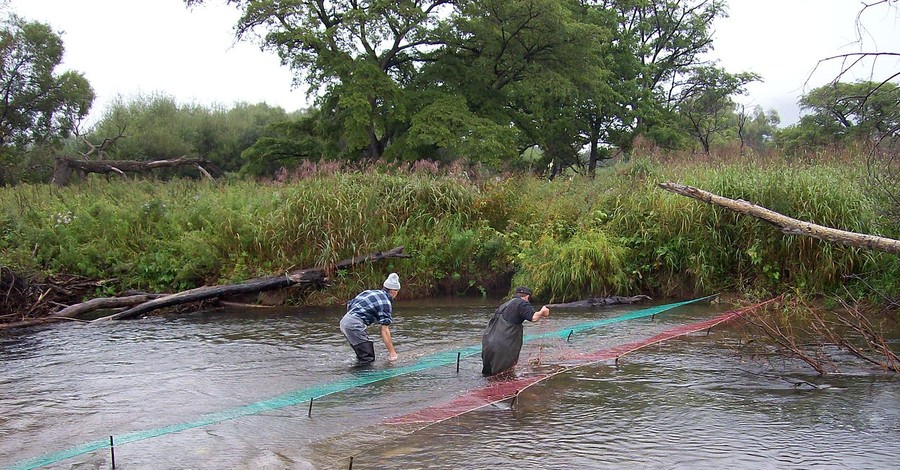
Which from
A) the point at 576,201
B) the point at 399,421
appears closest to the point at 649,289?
the point at 576,201

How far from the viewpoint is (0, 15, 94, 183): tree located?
122ft

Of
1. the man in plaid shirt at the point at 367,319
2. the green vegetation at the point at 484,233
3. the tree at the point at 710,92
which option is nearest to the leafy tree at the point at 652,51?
the tree at the point at 710,92

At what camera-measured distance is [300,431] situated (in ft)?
22.6

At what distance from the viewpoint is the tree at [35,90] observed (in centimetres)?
3716

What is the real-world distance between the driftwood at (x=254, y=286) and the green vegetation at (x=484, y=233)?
313 mm

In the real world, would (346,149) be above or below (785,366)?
above

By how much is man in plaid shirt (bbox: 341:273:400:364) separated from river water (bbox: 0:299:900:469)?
31 cm

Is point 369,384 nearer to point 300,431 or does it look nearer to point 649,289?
point 300,431

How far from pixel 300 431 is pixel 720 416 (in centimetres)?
411

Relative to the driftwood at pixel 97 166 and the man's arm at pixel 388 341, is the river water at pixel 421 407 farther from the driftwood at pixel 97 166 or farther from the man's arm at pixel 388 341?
the driftwood at pixel 97 166

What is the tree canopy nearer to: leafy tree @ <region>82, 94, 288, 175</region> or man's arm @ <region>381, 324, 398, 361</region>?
leafy tree @ <region>82, 94, 288, 175</region>

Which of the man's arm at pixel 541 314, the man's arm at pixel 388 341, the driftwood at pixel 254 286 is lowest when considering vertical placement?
the man's arm at pixel 388 341

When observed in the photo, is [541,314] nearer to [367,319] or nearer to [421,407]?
[421,407]

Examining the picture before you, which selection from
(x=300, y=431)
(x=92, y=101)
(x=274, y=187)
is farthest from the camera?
(x=92, y=101)
